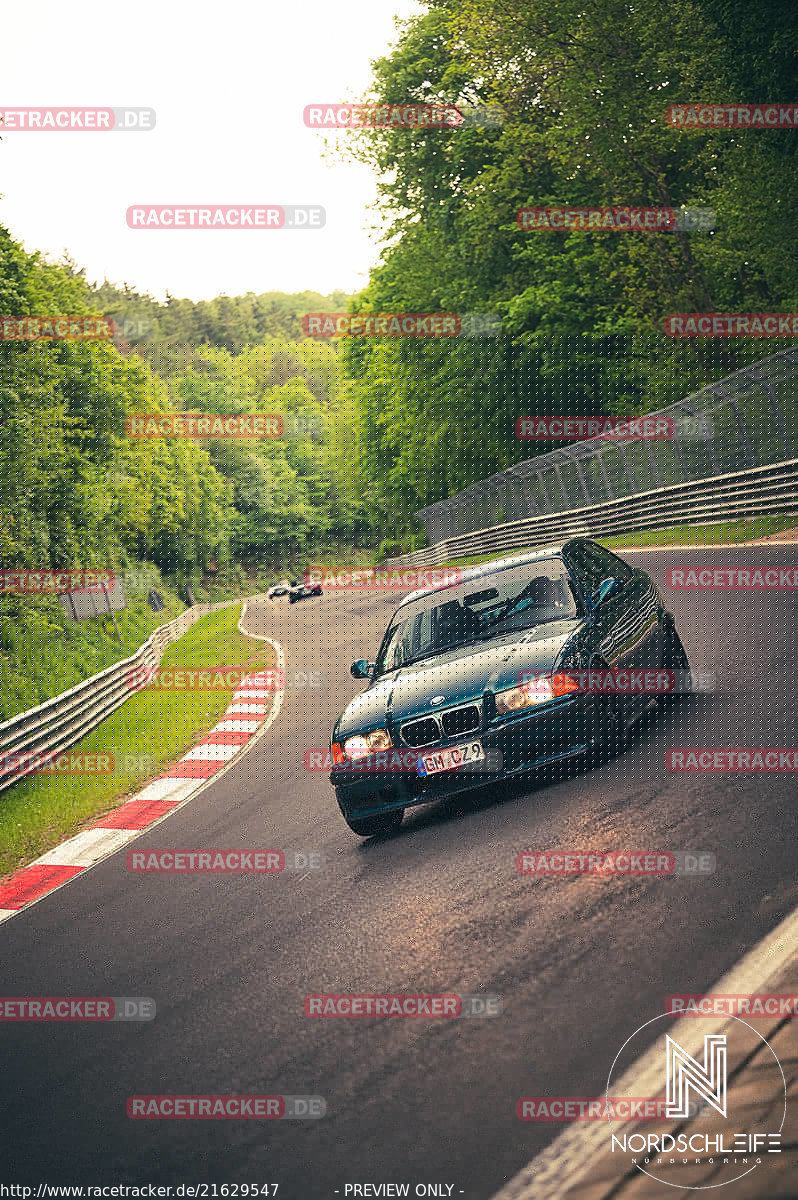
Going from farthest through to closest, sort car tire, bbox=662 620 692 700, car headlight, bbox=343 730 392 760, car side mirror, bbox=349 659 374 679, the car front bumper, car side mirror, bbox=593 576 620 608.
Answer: car tire, bbox=662 620 692 700, car side mirror, bbox=349 659 374 679, car side mirror, bbox=593 576 620 608, car headlight, bbox=343 730 392 760, the car front bumper

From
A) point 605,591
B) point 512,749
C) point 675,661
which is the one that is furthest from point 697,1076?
point 675,661

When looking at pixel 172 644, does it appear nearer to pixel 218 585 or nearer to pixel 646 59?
pixel 646 59

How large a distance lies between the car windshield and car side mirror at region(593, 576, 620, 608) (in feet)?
0.50

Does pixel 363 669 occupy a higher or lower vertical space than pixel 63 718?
higher

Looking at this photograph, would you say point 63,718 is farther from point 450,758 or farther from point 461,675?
point 450,758

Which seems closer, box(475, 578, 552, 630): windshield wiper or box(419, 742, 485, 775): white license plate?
box(419, 742, 485, 775): white license plate

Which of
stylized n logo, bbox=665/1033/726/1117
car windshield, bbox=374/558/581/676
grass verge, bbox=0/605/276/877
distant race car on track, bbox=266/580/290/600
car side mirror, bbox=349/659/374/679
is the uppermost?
car windshield, bbox=374/558/581/676

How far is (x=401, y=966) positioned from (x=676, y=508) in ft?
65.9

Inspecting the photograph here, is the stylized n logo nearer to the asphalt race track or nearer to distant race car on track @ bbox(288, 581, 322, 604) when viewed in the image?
the asphalt race track

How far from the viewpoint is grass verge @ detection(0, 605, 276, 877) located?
1069 centimetres

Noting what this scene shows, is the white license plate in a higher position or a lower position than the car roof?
lower

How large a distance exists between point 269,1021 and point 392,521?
2337 inches

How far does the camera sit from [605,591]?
752cm

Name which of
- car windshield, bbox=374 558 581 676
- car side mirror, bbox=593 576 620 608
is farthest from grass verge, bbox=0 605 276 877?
car side mirror, bbox=593 576 620 608
